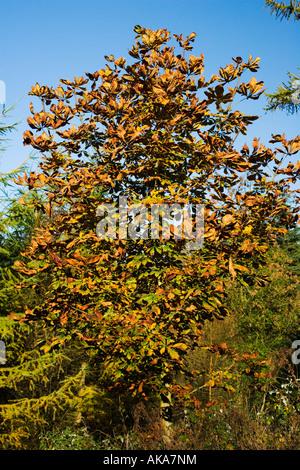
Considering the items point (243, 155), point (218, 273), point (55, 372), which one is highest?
point (243, 155)

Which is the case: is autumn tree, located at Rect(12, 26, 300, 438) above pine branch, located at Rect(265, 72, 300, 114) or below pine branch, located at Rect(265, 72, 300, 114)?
below

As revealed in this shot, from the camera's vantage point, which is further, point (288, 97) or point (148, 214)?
point (288, 97)

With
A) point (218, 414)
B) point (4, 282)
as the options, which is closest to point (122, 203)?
point (218, 414)

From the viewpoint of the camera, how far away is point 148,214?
3719 millimetres

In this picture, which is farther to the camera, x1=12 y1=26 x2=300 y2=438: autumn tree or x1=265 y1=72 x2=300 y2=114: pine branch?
x1=265 y1=72 x2=300 y2=114: pine branch

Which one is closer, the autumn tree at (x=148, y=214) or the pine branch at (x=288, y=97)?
the autumn tree at (x=148, y=214)

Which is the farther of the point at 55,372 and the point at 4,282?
the point at 55,372

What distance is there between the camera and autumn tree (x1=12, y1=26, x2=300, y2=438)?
375 cm

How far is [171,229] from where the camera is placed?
3516 millimetres

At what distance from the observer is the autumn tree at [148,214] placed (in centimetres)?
375

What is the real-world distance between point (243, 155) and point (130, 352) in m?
2.40

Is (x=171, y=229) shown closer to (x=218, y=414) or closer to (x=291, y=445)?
(x=291, y=445)

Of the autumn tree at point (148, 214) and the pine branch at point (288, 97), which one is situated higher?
the pine branch at point (288, 97)
